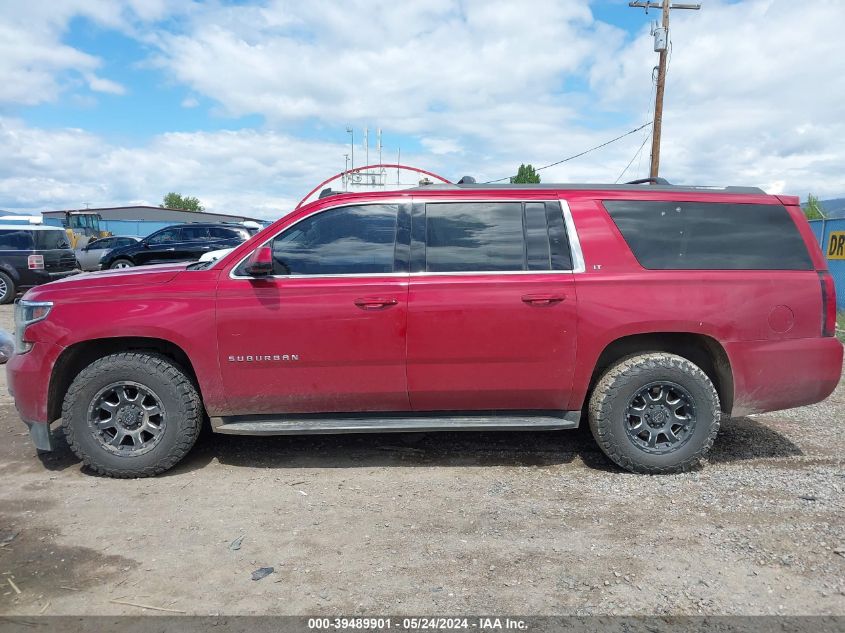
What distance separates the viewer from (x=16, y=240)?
13.4 metres

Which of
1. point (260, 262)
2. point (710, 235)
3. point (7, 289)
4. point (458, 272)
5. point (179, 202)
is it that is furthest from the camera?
point (179, 202)

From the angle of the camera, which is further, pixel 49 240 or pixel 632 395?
pixel 49 240

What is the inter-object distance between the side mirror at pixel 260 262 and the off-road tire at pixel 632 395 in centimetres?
232

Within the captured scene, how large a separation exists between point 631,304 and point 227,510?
282 centimetres

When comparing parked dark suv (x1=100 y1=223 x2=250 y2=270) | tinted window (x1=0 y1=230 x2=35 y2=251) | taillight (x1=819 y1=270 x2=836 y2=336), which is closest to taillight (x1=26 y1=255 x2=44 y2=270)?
tinted window (x1=0 y1=230 x2=35 y2=251)

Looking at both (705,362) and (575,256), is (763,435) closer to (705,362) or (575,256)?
(705,362)

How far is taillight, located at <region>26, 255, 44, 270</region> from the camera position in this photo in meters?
13.3

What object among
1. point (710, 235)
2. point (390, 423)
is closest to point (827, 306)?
point (710, 235)

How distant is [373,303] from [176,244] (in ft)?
50.7

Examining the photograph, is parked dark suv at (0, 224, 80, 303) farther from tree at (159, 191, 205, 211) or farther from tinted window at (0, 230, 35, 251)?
tree at (159, 191, 205, 211)

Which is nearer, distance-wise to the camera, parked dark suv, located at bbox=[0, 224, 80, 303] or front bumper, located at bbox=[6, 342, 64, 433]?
front bumper, located at bbox=[6, 342, 64, 433]

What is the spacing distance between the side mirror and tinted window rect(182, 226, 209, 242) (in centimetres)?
1471

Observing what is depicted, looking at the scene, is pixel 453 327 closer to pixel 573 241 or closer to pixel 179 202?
pixel 573 241

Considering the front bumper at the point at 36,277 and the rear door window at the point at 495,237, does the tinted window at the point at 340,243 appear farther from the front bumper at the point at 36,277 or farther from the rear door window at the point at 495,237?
the front bumper at the point at 36,277
